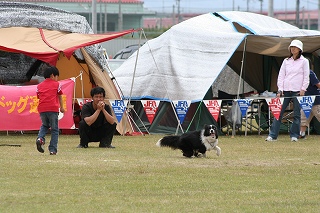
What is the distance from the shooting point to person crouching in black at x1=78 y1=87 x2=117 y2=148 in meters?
14.1

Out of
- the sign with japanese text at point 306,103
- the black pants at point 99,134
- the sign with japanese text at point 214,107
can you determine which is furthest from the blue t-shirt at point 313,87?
the black pants at point 99,134

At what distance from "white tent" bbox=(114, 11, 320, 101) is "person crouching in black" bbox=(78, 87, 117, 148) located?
3.69m

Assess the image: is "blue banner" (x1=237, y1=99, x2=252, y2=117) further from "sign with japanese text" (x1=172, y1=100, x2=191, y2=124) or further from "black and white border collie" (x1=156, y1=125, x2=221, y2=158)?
"black and white border collie" (x1=156, y1=125, x2=221, y2=158)

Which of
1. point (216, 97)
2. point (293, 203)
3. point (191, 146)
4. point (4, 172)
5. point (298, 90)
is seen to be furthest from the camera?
point (216, 97)

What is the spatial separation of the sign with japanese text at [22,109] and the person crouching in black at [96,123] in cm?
266

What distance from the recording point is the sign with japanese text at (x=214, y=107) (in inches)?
691

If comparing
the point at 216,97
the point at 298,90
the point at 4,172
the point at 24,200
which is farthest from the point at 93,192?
the point at 216,97

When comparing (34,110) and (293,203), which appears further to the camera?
(34,110)

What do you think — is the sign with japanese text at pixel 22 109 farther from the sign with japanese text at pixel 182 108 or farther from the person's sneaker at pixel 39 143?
the person's sneaker at pixel 39 143

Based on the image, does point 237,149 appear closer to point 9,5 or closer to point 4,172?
point 4,172

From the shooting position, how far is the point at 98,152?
13.5 m

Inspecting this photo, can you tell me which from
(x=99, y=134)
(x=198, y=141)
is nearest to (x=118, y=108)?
(x=99, y=134)

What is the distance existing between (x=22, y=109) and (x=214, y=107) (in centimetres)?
378

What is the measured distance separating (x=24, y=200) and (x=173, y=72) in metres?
10.4
